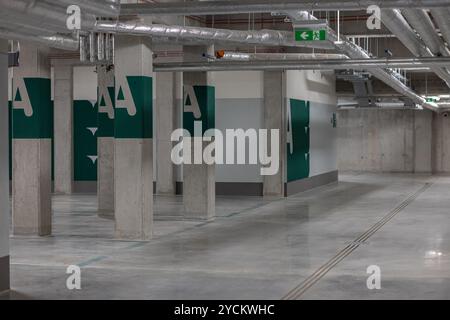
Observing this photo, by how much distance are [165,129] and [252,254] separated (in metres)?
13.5

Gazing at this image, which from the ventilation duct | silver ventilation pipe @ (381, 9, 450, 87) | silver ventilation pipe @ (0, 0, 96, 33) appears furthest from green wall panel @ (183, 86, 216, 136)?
silver ventilation pipe @ (0, 0, 96, 33)

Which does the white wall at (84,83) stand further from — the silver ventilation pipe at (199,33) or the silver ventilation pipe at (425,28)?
the silver ventilation pipe at (425,28)

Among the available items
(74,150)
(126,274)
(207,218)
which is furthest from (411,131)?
(126,274)

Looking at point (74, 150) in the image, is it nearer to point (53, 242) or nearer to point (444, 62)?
point (53, 242)

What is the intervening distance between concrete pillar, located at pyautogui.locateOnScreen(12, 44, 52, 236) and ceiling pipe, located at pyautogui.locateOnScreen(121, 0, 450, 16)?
4.79m

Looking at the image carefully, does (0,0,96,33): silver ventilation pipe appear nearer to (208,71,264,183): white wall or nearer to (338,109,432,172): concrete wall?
(208,71,264,183): white wall

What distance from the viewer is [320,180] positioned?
31250 mm

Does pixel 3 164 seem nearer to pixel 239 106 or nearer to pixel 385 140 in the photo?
pixel 239 106

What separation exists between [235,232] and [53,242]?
12.8 feet

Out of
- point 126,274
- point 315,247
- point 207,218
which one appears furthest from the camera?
point 207,218

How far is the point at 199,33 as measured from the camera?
15984mm

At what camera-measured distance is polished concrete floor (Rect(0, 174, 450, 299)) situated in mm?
10594
